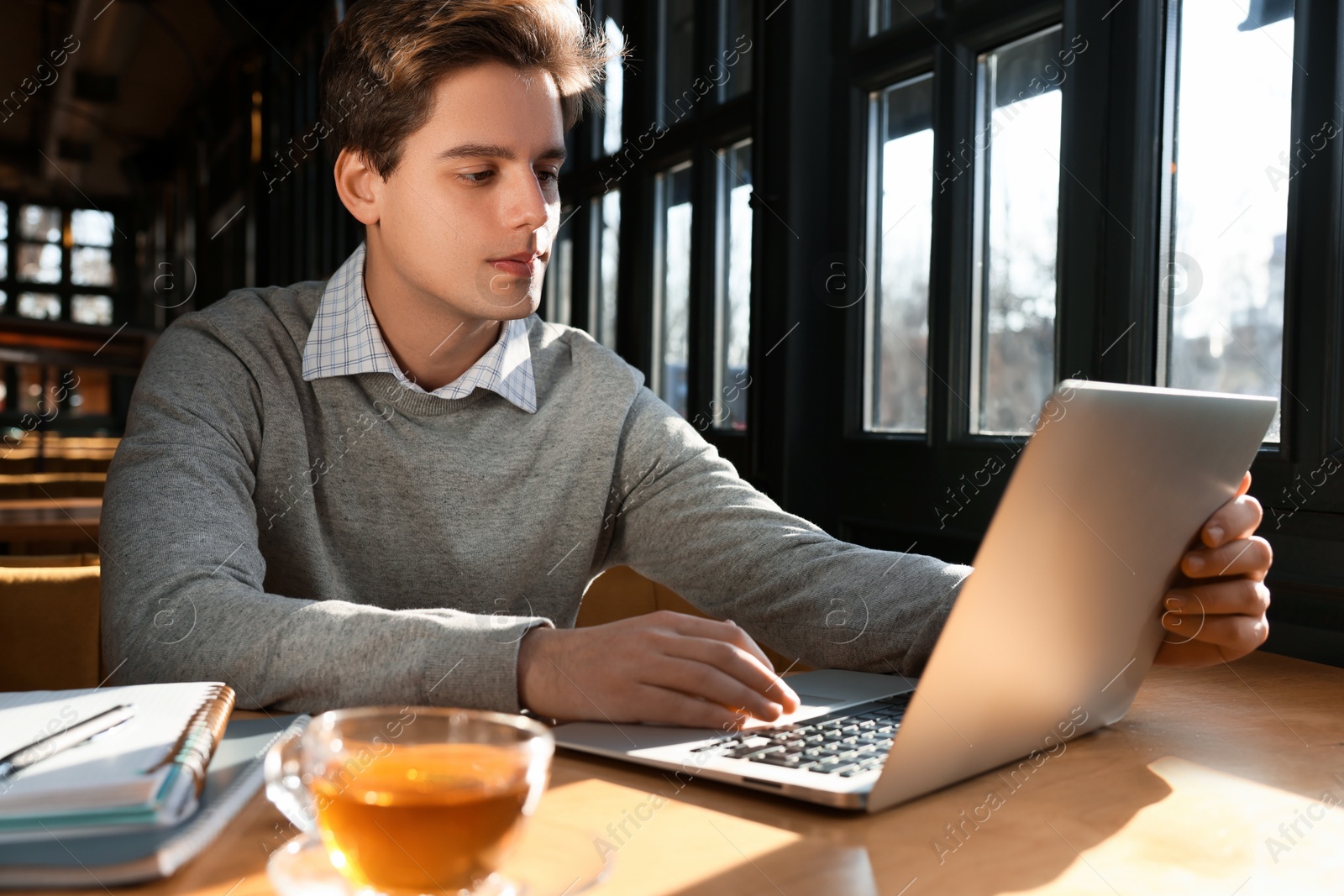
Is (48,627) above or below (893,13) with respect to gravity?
below

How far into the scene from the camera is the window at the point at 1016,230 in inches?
76.4

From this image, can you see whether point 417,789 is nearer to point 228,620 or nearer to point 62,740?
point 62,740

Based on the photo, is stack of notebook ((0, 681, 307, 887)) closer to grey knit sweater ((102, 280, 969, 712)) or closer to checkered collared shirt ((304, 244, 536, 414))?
grey knit sweater ((102, 280, 969, 712))

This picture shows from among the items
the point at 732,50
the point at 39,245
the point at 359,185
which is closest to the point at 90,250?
the point at 39,245

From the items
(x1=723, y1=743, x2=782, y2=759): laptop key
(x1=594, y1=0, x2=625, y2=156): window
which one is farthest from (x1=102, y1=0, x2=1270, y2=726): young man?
(x1=594, y1=0, x2=625, y2=156): window

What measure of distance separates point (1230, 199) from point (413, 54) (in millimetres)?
1218

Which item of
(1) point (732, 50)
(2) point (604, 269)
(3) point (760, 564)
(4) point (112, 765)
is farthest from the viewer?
(2) point (604, 269)

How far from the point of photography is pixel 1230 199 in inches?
63.2

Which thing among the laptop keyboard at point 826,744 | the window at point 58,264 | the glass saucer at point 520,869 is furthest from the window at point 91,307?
the glass saucer at point 520,869

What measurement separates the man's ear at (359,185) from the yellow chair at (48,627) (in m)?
0.61

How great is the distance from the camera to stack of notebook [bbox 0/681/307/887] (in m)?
0.52

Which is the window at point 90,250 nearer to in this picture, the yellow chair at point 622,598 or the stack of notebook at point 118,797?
the yellow chair at point 622,598

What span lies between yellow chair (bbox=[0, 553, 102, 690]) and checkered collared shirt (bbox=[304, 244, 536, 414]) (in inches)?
15.9

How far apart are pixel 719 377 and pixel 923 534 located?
1.12m
